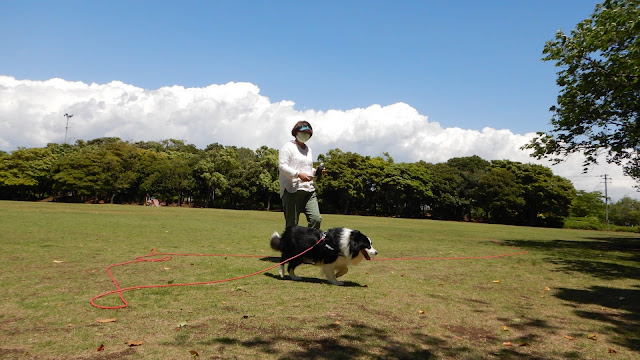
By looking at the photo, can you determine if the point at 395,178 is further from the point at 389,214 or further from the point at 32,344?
the point at 32,344

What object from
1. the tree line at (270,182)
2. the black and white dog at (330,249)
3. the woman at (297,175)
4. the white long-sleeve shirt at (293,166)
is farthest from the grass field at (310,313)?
the tree line at (270,182)

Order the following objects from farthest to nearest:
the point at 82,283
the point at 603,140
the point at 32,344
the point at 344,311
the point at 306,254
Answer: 1. the point at 603,140
2. the point at 306,254
3. the point at 82,283
4. the point at 344,311
5. the point at 32,344

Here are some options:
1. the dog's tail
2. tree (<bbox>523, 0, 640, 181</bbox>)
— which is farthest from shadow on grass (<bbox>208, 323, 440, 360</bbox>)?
tree (<bbox>523, 0, 640, 181</bbox>)

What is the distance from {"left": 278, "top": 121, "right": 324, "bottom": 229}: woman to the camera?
21.1 feet

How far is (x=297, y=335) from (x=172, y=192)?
2277 inches

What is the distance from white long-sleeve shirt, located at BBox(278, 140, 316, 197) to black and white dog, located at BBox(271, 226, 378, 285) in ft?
2.80

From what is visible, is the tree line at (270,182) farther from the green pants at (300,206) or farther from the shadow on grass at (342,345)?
the shadow on grass at (342,345)

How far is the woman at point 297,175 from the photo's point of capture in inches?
253

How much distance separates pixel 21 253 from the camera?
7.45 metres

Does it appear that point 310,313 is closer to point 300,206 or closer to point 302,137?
point 300,206

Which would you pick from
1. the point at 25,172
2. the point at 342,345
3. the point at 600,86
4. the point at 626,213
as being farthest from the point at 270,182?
the point at 626,213

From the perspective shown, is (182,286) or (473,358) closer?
(473,358)

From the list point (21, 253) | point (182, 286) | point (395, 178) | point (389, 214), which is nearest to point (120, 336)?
point (182, 286)

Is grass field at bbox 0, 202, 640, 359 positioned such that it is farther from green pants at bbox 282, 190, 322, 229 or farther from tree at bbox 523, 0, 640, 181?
tree at bbox 523, 0, 640, 181
